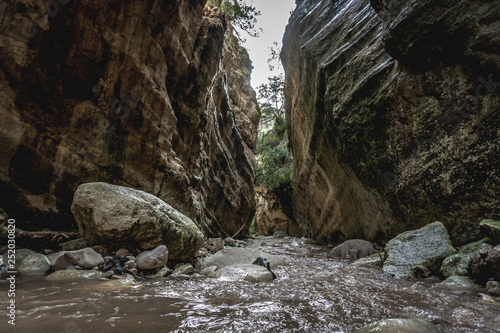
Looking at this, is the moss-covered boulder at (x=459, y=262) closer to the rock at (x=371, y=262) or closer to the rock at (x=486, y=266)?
the rock at (x=486, y=266)

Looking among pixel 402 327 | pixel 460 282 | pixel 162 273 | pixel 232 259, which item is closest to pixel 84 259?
pixel 162 273

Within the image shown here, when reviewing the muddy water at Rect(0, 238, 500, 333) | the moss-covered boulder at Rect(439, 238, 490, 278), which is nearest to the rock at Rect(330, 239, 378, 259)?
the moss-covered boulder at Rect(439, 238, 490, 278)

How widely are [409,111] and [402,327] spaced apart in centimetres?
469

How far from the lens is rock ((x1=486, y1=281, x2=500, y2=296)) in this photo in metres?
2.36

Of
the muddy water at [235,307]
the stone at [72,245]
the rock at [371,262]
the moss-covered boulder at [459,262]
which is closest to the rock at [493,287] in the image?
the muddy water at [235,307]

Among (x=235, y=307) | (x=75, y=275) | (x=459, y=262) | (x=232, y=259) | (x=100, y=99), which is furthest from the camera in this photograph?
(x=100, y=99)

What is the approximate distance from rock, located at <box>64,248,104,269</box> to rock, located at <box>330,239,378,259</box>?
19.1ft

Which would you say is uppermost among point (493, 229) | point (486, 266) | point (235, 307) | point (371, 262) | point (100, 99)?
point (100, 99)

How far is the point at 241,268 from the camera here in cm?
390

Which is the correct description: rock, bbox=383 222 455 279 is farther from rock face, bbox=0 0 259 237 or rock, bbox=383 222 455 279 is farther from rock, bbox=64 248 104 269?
rock face, bbox=0 0 259 237

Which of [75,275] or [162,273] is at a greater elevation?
[75,275]

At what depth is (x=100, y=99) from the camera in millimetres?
5285

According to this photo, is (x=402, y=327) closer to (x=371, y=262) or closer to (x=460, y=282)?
(x=460, y=282)

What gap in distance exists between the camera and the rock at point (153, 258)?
140 inches
